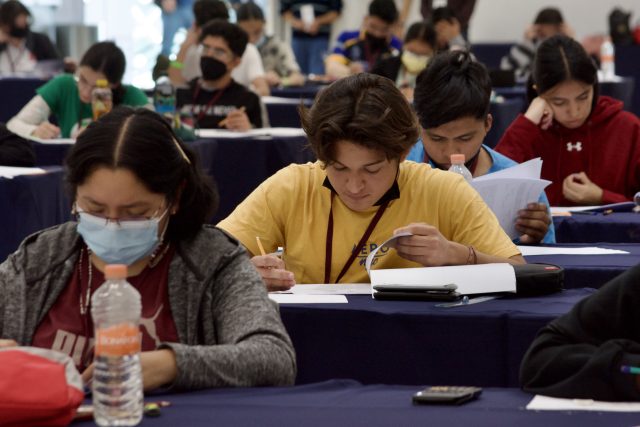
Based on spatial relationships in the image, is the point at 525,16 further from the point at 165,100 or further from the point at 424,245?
the point at 424,245

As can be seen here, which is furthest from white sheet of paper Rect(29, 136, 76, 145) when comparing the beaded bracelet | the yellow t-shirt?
the beaded bracelet

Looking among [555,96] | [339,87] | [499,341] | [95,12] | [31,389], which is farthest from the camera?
[95,12]

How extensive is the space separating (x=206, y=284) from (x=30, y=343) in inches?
12.2

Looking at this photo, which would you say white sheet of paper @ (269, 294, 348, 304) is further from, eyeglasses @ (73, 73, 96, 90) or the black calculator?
eyeglasses @ (73, 73, 96, 90)

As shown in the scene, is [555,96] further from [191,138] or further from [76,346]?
[76,346]

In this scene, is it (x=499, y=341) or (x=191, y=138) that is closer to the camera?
(x=499, y=341)

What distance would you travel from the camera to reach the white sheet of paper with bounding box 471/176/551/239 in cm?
336

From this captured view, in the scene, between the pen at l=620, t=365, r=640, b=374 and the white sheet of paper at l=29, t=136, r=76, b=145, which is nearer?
the pen at l=620, t=365, r=640, b=374

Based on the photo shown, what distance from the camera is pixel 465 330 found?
2.52 metres

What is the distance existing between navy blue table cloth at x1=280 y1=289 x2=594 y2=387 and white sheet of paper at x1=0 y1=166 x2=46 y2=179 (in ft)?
7.67

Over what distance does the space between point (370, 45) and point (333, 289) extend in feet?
26.4

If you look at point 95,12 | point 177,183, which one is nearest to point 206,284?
point 177,183

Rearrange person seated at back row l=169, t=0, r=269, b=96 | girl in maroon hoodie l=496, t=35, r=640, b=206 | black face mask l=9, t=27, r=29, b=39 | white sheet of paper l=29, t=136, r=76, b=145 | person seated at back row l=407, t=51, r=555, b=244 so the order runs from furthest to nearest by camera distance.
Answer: black face mask l=9, t=27, r=29, b=39 → person seated at back row l=169, t=0, r=269, b=96 → white sheet of paper l=29, t=136, r=76, b=145 → girl in maroon hoodie l=496, t=35, r=640, b=206 → person seated at back row l=407, t=51, r=555, b=244

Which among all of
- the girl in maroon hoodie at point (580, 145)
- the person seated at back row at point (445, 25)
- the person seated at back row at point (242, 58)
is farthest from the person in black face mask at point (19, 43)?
the girl in maroon hoodie at point (580, 145)
